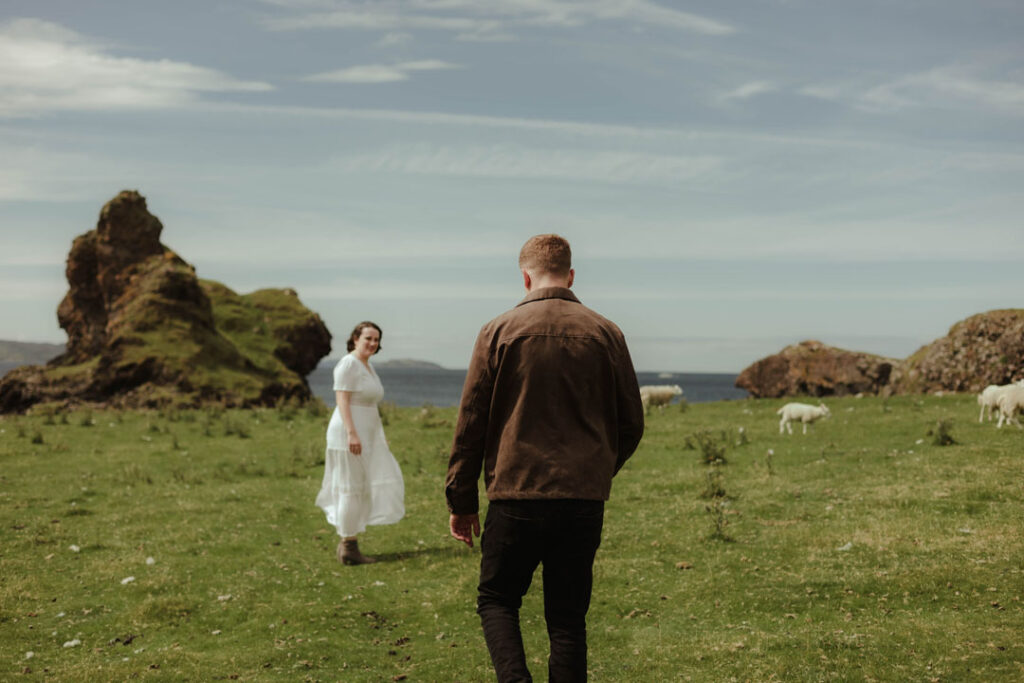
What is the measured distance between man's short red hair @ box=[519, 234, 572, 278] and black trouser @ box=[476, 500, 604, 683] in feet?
5.01

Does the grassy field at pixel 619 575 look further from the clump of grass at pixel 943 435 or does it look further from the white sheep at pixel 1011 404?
the white sheep at pixel 1011 404

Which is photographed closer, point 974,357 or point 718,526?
point 718,526

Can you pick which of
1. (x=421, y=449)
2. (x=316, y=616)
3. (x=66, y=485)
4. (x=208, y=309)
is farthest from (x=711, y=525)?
(x=208, y=309)

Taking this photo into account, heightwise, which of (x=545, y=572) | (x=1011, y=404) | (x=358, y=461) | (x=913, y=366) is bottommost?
(x=358, y=461)

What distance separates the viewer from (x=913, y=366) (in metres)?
32.3

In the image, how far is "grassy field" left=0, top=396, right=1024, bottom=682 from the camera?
7.76 meters

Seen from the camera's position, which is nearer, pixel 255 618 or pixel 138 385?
pixel 255 618

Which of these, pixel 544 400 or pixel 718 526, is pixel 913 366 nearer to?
pixel 718 526

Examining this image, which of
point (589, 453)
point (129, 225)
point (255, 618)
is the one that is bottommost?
point (255, 618)

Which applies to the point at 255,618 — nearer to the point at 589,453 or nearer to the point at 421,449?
the point at 589,453

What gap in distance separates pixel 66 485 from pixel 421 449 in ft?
27.4

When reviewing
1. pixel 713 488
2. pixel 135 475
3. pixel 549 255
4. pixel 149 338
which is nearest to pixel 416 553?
pixel 713 488

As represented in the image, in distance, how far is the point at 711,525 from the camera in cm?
1223

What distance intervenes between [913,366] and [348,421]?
89.9 ft
